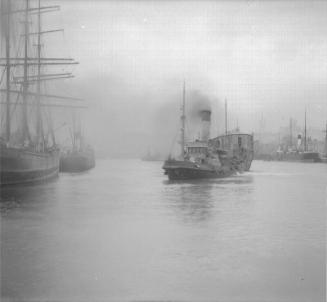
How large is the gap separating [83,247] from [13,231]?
8.26 feet

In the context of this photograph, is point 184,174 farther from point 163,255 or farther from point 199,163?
point 163,255

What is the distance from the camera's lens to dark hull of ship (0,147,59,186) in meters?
23.5

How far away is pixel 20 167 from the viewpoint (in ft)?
82.1

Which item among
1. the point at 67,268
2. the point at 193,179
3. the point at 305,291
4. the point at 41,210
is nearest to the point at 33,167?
the point at 193,179

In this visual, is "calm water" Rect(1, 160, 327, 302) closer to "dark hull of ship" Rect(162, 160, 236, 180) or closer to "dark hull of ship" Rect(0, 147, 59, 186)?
"dark hull of ship" Rect(0, 147, 59, 186)

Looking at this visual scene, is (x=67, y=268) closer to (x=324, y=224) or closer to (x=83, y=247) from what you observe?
(x=83, y=247)

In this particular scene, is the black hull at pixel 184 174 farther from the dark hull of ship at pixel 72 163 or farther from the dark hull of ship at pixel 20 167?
the dark hull of ship at pixel 72 163

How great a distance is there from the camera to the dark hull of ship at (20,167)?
23.5m

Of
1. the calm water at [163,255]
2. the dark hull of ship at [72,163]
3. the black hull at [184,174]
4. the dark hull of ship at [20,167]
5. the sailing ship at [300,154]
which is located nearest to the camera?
the calm water at [163,255]

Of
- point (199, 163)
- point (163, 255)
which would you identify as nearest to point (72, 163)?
point (199, 163)

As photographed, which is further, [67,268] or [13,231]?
[13,231]

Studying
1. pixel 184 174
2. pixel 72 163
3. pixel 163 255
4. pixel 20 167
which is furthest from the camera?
pixel 72 163

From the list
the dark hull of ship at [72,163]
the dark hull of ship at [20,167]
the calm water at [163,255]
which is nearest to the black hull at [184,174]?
the dark hull of ship at [20,167]

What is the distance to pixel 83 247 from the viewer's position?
312 inches
